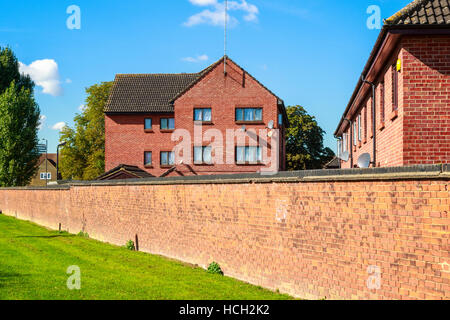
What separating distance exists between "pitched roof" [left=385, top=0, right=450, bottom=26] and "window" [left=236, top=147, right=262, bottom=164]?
27.2 meters

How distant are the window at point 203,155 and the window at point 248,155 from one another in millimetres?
2223

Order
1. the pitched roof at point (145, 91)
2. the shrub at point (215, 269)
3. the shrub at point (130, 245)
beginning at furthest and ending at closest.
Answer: the pitched roof at point (145, 91)
the shrub at point (130, 245)
the shrub at point (215, 269)

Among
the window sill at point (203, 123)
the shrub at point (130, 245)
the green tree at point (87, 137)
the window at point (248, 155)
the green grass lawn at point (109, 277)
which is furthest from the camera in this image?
the green tree at point (87, 137)

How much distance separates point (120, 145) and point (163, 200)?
30065mm

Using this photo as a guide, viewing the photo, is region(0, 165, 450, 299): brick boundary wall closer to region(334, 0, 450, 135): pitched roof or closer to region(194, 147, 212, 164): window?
region(334, 0, 450, 135): pitched roof

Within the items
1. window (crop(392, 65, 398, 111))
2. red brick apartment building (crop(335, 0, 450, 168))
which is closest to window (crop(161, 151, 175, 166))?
window (crop(392, 65, 398, 111))

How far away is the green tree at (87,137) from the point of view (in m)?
62.9

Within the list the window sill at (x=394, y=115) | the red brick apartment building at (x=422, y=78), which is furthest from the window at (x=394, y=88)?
the red brick apartment building at (x=422, y=78)

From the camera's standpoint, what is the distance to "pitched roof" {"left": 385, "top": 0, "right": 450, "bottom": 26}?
10.8 meters

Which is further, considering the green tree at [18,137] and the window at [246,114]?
the green tree at [18,137]

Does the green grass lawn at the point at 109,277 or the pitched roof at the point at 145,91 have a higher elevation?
the pitched roof at the point at 145,91

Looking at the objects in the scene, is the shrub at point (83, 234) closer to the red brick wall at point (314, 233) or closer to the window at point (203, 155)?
the red brick wall at point (314, 233)

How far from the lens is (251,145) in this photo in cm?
3878

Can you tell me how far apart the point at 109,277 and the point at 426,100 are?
7870mm
